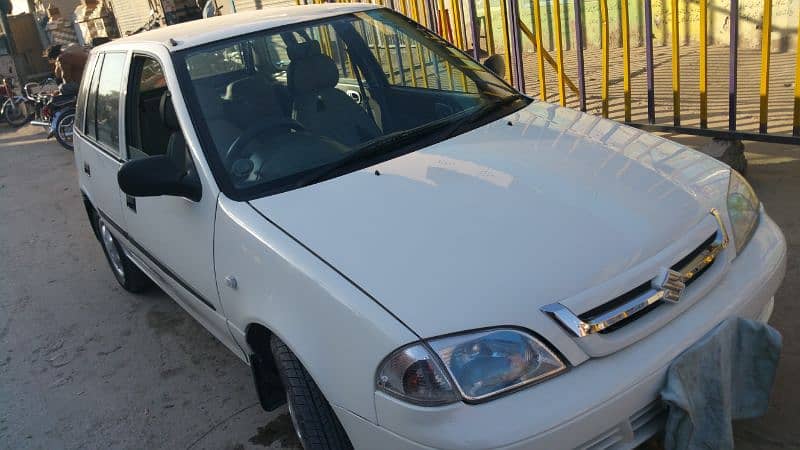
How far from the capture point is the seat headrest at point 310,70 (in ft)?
10.7

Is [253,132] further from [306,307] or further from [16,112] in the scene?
[16,112]

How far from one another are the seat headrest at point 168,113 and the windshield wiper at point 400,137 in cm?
73

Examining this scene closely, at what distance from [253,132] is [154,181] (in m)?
0.46

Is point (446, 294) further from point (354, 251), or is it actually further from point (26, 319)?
point (26, 319)

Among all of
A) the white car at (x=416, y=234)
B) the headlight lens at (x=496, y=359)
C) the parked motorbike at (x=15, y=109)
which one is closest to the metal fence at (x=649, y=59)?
the white car at (x=416, y=234)

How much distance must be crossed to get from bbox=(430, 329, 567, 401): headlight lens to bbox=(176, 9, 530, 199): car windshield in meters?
1.07

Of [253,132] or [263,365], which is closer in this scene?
[263,365]

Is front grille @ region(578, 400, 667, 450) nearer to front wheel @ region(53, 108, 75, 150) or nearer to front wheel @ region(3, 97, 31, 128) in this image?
front wheel @ region(53, 108, 75, 150)

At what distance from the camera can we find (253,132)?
2.93m

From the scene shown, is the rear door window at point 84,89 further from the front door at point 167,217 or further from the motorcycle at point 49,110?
the motorcycle at point 49,110

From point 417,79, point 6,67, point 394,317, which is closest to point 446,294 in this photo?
point 394,317

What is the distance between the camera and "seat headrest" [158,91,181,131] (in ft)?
9.95

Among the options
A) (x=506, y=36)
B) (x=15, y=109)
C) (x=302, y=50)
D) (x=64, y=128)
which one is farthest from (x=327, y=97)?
(x=15, y=109)

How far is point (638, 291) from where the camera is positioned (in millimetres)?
2051
